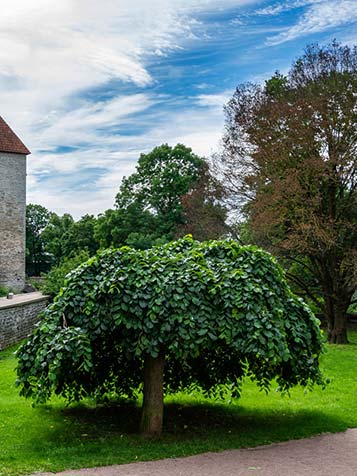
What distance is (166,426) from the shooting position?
7.27 m

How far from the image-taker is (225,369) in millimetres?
7883

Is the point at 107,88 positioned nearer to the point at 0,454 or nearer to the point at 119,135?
the point at 119,135

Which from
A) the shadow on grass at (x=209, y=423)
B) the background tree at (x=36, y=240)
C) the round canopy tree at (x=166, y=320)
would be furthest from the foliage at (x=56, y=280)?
the background tree at (x=36, y=240)

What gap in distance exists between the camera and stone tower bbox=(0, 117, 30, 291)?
3023cm

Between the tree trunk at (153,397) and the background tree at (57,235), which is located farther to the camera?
the background tree at (57,235)

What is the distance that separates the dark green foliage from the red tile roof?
973 inches

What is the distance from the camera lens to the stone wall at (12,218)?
30.2 metres

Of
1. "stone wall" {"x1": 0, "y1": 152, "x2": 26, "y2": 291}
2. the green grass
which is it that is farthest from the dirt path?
"stone wall" {"x1": 0, "y1": 152, "x2": 26, "y2": 291}

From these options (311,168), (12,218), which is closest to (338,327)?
(311,168)

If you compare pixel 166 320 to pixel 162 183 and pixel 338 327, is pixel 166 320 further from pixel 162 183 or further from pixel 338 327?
pixel 162 183

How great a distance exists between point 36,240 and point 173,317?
4960 centimetres

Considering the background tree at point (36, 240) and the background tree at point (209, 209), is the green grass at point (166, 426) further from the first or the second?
the background tree at point (36, 240)

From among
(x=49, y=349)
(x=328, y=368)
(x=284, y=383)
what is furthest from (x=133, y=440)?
(x=328, y=368)

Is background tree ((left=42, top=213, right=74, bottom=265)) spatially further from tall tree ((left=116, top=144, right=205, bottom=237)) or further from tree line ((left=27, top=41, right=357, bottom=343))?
tree line ((left=27, top=41, right=357, bottom=343))
